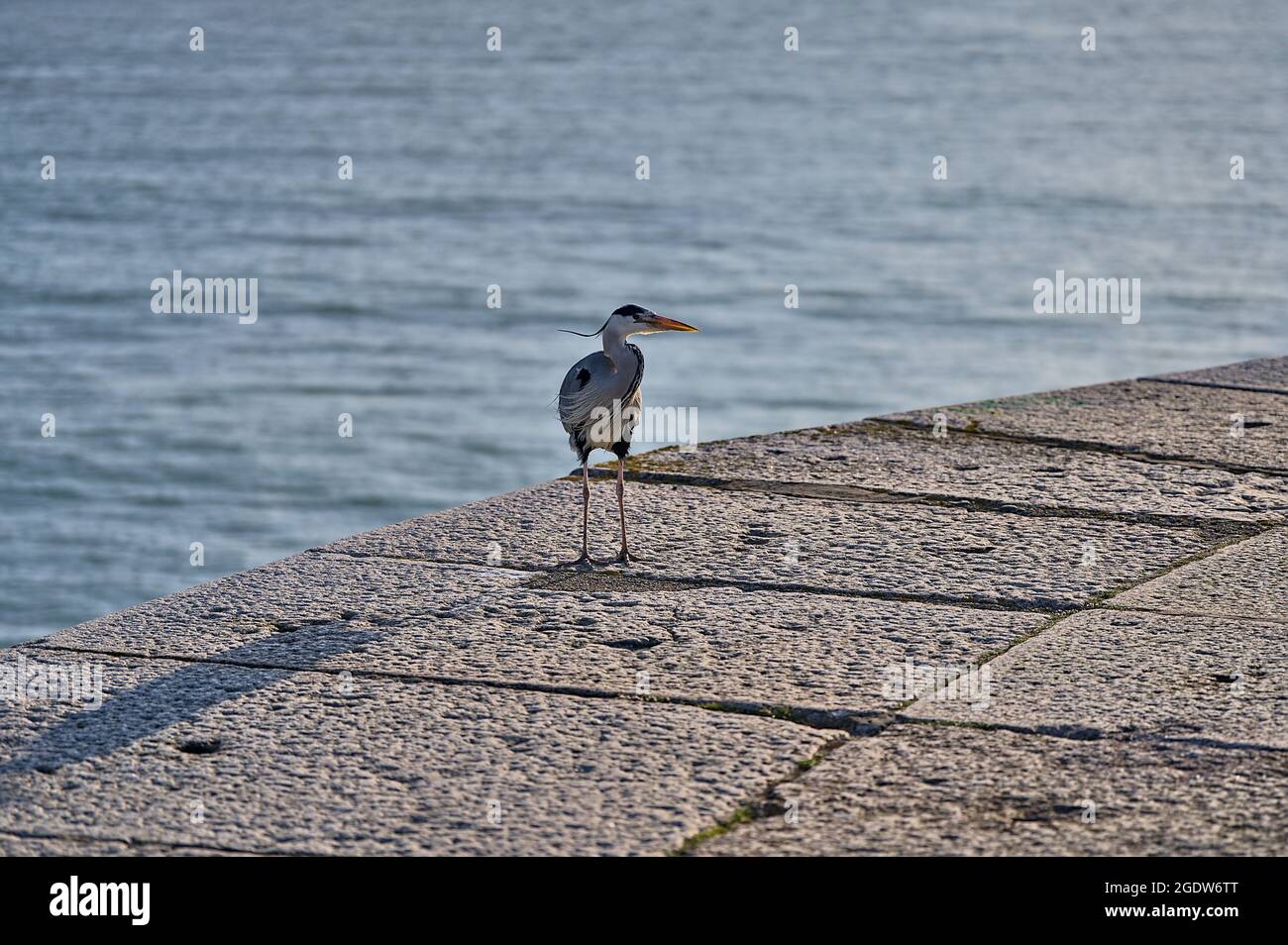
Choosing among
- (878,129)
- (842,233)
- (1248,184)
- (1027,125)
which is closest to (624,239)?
(842,233)

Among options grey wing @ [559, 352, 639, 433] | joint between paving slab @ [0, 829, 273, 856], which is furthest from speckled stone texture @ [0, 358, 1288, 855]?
grey wing @ [559, 352, 639, 433]

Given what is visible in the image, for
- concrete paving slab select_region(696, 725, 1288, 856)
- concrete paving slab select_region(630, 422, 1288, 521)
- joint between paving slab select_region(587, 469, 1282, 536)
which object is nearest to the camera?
concrete paving slab select_region(696, 725, 1288, 856)

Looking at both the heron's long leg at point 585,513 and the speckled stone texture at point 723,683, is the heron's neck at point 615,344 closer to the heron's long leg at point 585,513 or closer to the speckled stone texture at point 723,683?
the heron's long leg at point 585,513

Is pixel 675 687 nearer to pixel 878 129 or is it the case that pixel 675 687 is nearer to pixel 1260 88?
pixel 878 129

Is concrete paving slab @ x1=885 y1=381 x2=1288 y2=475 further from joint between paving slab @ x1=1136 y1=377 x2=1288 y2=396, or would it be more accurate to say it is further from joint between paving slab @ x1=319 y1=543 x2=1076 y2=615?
joint between paving slab @ x1=319 y1=543 x2=1076 y2=615

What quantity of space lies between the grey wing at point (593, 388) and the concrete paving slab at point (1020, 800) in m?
2.04

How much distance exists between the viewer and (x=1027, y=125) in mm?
36094

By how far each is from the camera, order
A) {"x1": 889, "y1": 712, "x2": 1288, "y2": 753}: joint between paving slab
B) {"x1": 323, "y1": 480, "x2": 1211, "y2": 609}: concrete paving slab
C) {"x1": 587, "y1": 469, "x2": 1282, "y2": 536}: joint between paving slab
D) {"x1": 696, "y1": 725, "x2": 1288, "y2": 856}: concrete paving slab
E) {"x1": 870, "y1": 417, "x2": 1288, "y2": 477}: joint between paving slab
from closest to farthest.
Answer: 1. {"x1": 696, "y1": 725, "x2": 1288, "y2": 856}: concrete paving slab
2. {"x1": 889, "y1": 712, "x2": 1288, "y2": 753}: joint between paving slab
3. {"x1": 323, "y1": 480, "x2": 1211, "y2": 609}: concrete paving slab
4. {"x1": 587, "y1": 469, "x2": 1282, "y2": 536}: joint between paving slab
5. {"x1": 870, "y1": 417, "x2": 1288, "y2": 477}: joint between paving slab

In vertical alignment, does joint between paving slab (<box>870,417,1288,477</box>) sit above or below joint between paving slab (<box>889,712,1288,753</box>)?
above

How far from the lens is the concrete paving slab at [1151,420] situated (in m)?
6.79

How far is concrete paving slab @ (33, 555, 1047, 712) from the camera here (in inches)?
178

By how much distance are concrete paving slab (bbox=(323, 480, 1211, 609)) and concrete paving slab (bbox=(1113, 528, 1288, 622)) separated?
0.10 metres

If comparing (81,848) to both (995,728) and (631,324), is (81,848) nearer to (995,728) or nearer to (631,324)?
(995,728)
